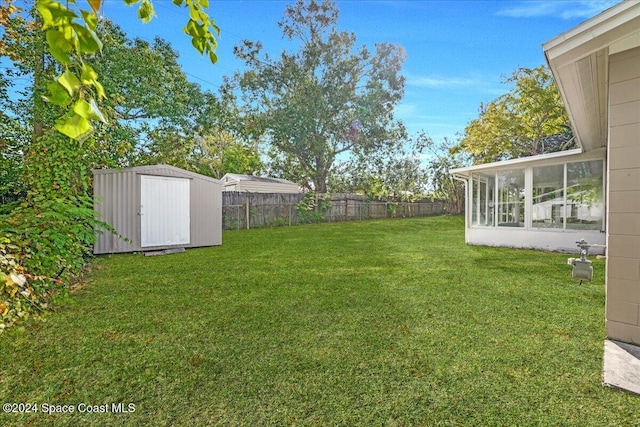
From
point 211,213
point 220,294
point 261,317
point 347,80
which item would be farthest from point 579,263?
point 347,80

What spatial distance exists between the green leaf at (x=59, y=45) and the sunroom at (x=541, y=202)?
8126 millimetres

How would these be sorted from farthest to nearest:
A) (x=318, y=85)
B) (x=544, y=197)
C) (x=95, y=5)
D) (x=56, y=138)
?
1. (x=318, y=85)
2. (x=544, y=197)
3. (x=56, y=138)
4. (x=95, y=5)

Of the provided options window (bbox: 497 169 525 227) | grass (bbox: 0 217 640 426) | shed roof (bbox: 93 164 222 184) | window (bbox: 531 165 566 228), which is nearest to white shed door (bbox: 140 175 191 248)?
shed roof (bbox: 93 164 222 184)

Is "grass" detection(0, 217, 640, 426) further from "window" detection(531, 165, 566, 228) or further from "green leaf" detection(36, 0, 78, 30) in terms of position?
"window" detection(531, 165, 566, 228)

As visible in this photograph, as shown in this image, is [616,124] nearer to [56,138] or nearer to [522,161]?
[522,161]

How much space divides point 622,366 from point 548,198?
6049mm

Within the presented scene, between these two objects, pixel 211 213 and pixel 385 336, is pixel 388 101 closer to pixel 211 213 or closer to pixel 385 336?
pixel 211 213

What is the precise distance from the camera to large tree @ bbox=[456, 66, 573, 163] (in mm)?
12594

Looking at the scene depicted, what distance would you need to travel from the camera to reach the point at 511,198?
7.79m

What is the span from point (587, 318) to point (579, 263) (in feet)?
3.72

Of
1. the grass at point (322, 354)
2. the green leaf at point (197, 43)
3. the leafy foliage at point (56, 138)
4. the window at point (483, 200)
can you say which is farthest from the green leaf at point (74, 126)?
the window at point (483, 200)

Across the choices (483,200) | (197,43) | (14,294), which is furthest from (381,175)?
(197,43)

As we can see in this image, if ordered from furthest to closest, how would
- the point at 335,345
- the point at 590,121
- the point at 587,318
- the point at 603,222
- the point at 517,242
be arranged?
the point at 517,242 < the point at 603,222 < the point at 590,121 < the point at 587,318 < the point at 335,345

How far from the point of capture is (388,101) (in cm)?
1983
